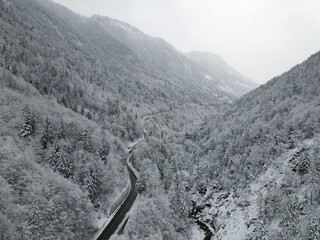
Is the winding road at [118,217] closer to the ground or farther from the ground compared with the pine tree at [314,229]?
closer to the ground

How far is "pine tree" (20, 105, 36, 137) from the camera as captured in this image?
54.7 meters

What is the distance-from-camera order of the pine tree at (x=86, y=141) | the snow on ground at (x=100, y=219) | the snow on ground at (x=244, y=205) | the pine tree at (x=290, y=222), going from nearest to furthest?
the pine tree at (x=290, y=222), the snow on ground at (x=100, y=219), the snow on ground at (x=244, y=205), the pine tree at (x=86, y=141)

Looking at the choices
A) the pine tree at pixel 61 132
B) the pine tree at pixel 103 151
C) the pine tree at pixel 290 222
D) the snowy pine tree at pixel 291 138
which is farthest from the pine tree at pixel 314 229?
the pine tree at pixel 61 132

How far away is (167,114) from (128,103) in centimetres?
3466

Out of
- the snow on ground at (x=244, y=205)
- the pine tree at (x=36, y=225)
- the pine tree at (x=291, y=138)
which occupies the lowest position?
the pine tree at (x=36, y=225)

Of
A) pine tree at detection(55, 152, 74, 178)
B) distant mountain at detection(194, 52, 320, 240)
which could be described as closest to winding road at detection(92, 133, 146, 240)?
pine tree at detection(55, 152, 74, 178)

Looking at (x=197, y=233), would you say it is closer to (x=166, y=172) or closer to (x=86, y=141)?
(x=166, y=172)

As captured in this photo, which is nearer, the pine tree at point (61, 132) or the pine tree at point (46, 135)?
the pine tree at point (46, 135)

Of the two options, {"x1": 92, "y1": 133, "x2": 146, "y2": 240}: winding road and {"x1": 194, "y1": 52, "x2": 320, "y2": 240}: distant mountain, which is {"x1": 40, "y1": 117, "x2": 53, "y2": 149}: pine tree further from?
{"x1": 194, "y1": 52, "x2": 320, "y2": 240}: distant mountain

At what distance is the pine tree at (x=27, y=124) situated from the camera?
2152 inches

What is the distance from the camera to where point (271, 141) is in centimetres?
6062

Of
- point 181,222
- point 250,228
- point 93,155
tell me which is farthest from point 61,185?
point 250,228

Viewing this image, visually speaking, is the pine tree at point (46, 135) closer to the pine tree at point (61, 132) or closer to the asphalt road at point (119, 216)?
the pine tree at point (61, 132)

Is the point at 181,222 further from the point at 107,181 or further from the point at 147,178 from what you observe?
the point at 107,181
